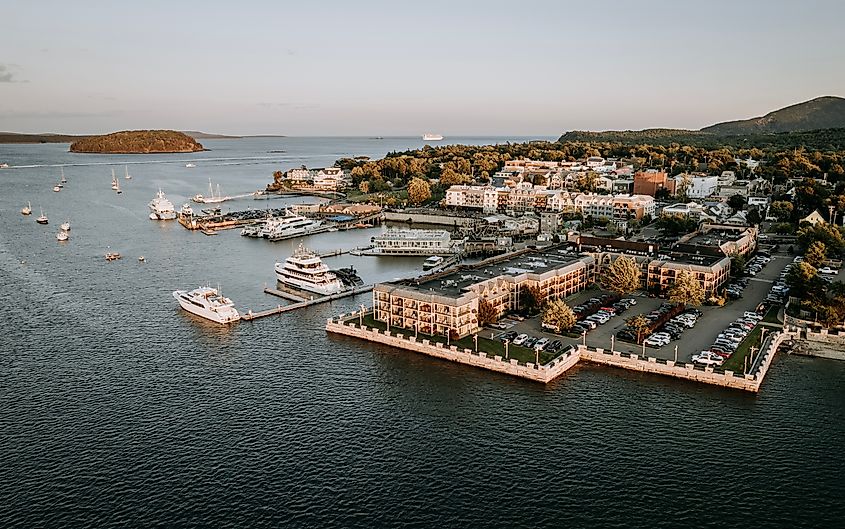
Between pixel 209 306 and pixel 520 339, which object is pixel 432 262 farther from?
pixel 520 339

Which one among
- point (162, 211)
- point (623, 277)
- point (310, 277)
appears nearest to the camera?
point (623, 277)

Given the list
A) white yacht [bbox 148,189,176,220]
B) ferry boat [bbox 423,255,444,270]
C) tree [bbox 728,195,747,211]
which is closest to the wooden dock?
ferry boat [bbox 423,255,444,270]

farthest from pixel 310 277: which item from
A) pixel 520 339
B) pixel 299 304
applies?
pixel 520 339

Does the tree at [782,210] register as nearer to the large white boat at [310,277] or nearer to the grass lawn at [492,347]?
the grass lawn at [492,347]

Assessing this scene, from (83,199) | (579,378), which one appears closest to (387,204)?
(83,199)

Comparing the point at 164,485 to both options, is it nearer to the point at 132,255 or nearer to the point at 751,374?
the point at 751,374
